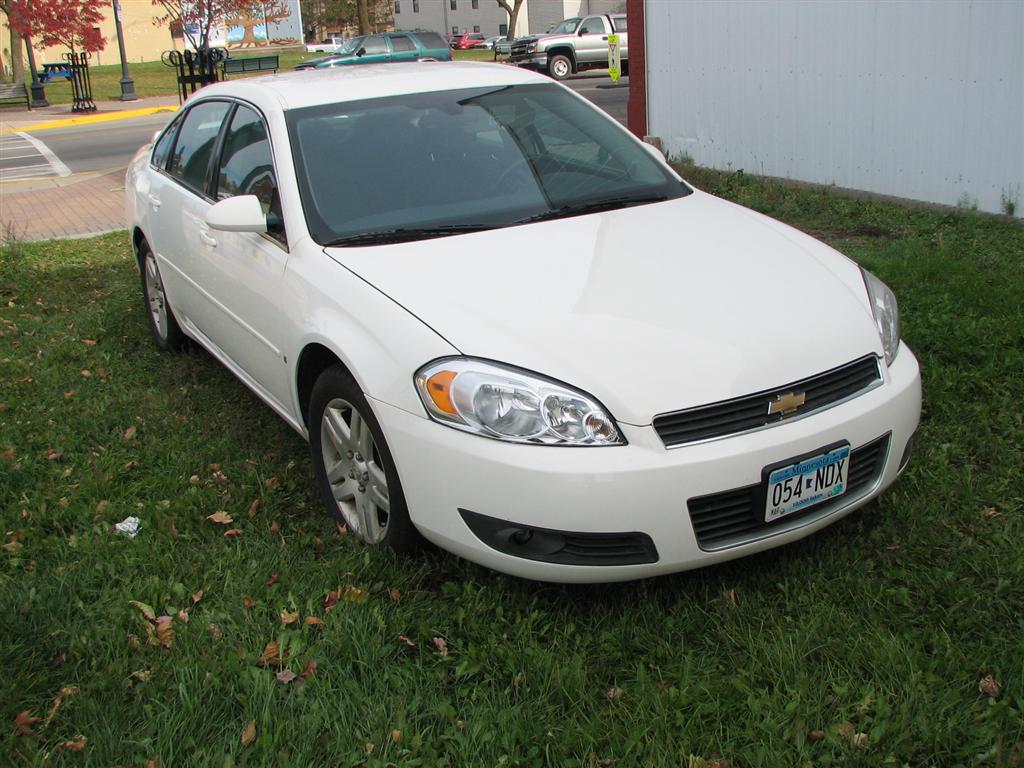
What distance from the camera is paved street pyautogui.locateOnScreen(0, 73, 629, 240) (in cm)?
1083

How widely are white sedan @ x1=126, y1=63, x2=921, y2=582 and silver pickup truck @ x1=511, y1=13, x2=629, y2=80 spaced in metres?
28.0

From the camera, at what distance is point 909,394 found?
10.6 feet

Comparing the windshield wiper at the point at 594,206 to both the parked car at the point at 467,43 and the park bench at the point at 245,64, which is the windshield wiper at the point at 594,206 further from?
the parked car at the point at 467,43

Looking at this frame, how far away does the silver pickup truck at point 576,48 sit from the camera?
31.2 metres

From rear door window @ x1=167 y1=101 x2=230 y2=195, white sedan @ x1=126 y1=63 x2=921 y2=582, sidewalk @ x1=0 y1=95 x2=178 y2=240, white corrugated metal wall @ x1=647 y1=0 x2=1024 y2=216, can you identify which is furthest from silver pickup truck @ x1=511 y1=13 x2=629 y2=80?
white sedan @ x1=126 y1=63 x2=921 y2=582

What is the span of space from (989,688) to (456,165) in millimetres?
2571

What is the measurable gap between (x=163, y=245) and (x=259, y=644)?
115 inches

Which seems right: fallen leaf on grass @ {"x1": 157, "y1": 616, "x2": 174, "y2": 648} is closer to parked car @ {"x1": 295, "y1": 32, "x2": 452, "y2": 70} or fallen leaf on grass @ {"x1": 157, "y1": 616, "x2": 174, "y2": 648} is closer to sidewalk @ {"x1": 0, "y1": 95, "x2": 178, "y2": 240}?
sidewalk @ {"x1": 0, "y1": 95, "x2": 178, "y2": 240}

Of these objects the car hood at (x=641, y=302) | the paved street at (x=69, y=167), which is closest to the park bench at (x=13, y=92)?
the paved street at (x=69, y=167)

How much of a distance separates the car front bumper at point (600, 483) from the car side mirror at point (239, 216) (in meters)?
1.08

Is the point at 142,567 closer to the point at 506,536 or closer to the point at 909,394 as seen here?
the point at 506,536

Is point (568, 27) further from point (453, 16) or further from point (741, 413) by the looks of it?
point (453, 16)

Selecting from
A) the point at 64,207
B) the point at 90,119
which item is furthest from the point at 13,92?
the point at 64,207

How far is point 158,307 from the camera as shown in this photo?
5863 mm
